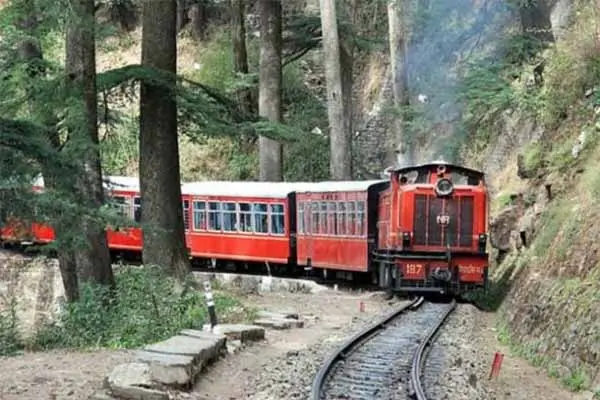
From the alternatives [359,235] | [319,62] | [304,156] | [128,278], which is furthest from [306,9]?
[128,278]

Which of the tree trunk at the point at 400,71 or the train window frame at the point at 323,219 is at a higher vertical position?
the tree trunk at the point at 400,71

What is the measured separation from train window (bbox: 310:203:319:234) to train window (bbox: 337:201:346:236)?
90 cm

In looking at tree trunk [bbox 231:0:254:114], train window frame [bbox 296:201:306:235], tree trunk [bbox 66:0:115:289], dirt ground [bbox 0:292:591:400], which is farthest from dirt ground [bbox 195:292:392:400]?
tree trunk [bbox 231:0:254:114]

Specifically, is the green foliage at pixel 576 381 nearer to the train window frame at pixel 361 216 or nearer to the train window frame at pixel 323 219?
the train window frame at pixel 361 216

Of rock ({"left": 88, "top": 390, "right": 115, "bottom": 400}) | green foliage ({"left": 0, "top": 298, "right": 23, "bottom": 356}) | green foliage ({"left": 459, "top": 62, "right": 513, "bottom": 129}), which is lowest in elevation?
green foliage ({"left": 0, "top": 298, "right": 23, "bottom": 356})

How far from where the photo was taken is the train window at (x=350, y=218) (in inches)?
840

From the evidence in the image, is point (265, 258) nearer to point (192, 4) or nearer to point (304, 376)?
point (304, 376)

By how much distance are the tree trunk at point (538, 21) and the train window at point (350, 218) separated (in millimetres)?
5761

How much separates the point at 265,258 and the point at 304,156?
877 centimetres

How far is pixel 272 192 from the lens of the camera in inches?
942

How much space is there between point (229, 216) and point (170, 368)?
16722 mm

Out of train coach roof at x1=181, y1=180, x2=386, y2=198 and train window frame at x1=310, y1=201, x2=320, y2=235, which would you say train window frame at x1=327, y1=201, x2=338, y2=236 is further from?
train window frame at x1=310, y1=201, x2=320, y2=235

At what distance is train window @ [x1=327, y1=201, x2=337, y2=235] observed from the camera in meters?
22.0

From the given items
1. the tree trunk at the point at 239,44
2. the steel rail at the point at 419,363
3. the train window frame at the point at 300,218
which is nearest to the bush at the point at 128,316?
the steel rail at the point at 419,363
